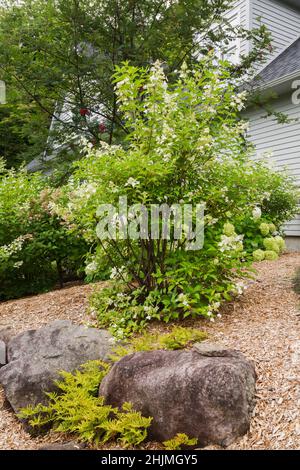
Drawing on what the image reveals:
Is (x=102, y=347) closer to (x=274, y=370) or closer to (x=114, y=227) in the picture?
(x=114, y=227)

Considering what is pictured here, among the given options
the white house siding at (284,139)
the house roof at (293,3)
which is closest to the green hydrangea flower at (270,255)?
the white house siding at (284,139)

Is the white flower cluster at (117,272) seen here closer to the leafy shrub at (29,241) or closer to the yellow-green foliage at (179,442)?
the leafy shrub at (29,241)

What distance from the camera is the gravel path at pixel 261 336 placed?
231cm

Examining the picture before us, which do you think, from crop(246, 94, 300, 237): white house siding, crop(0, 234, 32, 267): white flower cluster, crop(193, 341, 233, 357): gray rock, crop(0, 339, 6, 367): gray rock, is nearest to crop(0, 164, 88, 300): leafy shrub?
crop(0, 234, 32, 267): white flower cluster

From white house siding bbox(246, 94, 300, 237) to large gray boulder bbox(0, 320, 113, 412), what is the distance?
5895mm

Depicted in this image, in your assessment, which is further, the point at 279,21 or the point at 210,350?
the point at 279,21

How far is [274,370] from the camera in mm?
2689

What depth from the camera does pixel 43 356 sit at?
11.2 feet

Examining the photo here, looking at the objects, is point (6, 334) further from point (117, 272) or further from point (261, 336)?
point (261, 336)

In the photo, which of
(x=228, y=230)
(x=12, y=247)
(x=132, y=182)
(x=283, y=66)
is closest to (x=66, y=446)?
(x=132, y=182)

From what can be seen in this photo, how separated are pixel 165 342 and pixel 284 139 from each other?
6982mm

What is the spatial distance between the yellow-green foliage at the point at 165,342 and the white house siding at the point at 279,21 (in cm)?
952

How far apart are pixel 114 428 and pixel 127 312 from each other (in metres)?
1.33

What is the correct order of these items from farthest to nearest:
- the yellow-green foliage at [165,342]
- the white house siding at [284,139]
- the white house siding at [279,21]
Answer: the white house siding at [279,21], the white house siding at [284,139], the yellow-green foliage at [165,342]
